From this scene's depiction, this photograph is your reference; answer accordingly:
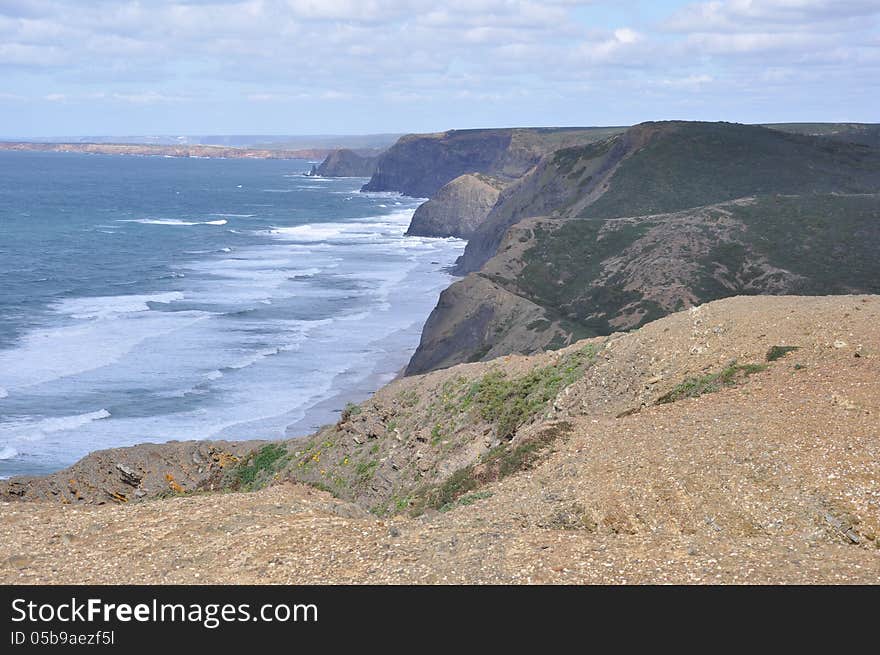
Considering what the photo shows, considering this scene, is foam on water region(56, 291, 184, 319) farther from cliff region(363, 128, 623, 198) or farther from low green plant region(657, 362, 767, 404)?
cliff region(363, 128, 623, 198)

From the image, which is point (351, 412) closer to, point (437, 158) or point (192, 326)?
point (192, 326)

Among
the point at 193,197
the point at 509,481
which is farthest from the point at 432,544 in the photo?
the point at 193,197

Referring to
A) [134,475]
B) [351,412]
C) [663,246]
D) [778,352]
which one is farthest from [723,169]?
[134,475]

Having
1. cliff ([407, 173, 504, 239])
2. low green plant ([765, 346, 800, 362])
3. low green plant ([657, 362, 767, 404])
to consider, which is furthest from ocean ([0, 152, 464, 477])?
low green plant ([765, 346, 800, 362])

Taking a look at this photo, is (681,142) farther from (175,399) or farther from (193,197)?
(193,197)

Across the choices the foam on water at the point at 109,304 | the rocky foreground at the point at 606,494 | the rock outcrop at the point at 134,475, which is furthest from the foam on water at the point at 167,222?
the rocky foreground at the point at 606,494
